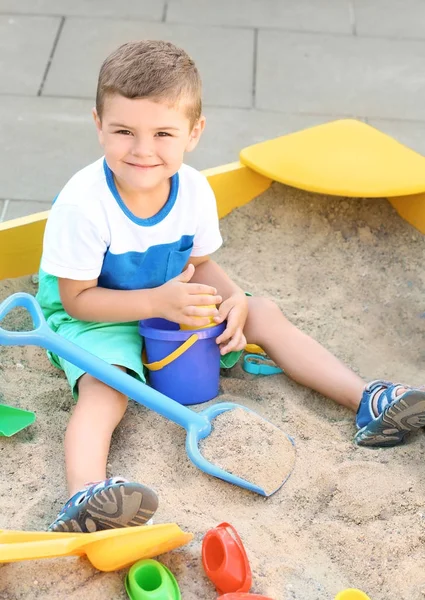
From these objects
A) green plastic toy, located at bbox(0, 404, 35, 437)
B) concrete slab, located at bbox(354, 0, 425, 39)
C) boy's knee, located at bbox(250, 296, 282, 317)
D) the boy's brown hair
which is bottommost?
green plastic toy, located at bbox(0, 404, 35, 437)

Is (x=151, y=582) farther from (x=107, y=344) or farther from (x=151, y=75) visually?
(x=151, y=75)

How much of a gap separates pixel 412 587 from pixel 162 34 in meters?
2.13

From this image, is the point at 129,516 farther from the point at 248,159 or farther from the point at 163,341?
the point at 248,159

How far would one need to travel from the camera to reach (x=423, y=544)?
1.14 m

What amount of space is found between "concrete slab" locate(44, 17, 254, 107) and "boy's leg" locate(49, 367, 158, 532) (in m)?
1.40

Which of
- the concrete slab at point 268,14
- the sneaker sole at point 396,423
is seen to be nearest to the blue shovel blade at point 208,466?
the sneaker sole at point 396,423

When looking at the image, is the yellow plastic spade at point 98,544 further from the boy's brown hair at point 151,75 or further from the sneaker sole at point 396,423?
the boy's brown hair at point 151,75

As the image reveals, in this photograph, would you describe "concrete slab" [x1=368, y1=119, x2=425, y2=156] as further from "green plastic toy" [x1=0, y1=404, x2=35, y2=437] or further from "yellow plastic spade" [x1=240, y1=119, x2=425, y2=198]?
"green plastic toy" [x1=0, y1=404, x2=35, y2=437]

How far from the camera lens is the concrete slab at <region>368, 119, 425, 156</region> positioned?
2383 mm

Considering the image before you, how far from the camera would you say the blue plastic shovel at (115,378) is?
1205 mm

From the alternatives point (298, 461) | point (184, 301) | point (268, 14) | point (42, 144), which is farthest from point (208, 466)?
point (268, 14)

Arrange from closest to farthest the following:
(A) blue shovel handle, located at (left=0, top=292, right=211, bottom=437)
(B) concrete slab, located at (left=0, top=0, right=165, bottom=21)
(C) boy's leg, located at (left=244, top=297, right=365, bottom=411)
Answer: (A) blue shovel handle, located at (left=0, top=292, right=211, bottom=437), (C) boy's leg, located at (left=244, top=297, right=365, bottom=411), (B) concrete slab, located at (left=0, top=0, right=165, bottom=21)

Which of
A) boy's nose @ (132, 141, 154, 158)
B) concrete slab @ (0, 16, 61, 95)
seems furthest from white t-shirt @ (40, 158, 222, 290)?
concrete slab @ (0, 16, 61, 95)

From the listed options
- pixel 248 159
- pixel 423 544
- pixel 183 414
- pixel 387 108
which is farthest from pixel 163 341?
pixel 387 108
